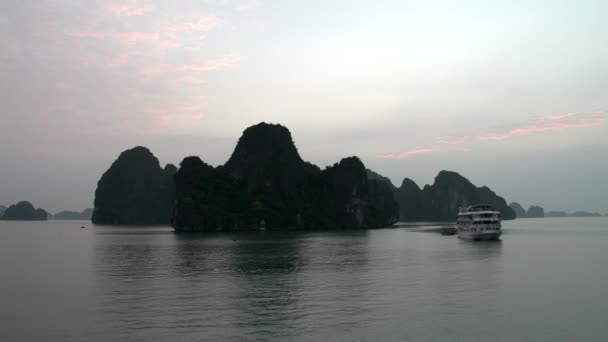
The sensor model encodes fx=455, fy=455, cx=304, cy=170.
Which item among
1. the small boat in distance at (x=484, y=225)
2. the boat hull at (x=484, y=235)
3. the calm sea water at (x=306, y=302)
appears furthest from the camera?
the small boat in distance at (x=484, y=225)

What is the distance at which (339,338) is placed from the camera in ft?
69.3

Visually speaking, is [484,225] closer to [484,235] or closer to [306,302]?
[484,235]

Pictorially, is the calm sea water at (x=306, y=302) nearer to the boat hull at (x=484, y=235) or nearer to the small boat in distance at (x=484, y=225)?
the boat hull at (x=484, y=235)

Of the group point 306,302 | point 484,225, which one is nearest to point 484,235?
point 484,225

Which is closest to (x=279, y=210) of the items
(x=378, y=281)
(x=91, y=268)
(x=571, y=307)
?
(x=91, y=268)

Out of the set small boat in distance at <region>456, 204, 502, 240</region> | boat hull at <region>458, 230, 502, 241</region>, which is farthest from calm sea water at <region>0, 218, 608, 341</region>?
small boat in distance at <region>456, 204, 502, 240</region>

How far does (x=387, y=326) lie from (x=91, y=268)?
38.3 meters

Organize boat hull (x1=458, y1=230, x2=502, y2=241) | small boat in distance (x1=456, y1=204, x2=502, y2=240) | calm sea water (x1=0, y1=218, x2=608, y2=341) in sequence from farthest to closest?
small boat in distance (x1=456, y1=204, x2=502, y2=240), boat hull (x1=458, y1=230, x2=502, y2=241), calm sea water (x1=0, y1=218, x2=608, y2=341)

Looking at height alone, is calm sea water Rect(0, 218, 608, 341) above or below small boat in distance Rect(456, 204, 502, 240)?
below

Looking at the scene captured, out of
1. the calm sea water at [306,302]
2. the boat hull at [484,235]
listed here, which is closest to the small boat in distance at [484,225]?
the boat hull at [484,235]

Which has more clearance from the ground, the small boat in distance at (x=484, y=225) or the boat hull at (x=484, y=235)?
the small boat in distance at (x=484, y=225)

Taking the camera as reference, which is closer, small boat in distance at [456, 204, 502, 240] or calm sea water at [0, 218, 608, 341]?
calm sea water at [0, 218, 608, 341]

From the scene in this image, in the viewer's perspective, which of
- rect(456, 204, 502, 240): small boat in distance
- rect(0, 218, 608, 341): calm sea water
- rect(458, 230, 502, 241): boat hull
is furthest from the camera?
rect(456, 204, 502, 240): small boat in distance

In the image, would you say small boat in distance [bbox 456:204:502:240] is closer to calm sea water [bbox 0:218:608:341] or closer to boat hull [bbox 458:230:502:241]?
boat hull [bbox 458:230:502:241]
